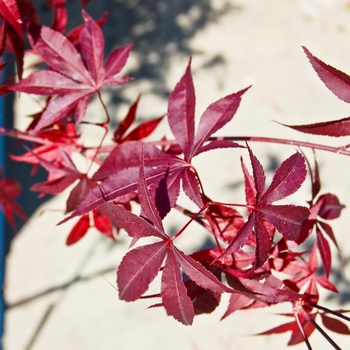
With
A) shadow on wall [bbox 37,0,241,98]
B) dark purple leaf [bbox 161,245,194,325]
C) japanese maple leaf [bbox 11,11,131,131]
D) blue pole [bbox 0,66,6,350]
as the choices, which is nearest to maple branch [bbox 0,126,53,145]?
japanese maple leaf [bbox 11,11,131,131]

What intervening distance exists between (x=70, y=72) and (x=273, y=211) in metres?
0.47

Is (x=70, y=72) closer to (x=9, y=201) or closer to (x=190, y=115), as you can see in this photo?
(x=190, y=115)

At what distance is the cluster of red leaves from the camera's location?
0.53m

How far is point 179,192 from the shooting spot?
0.58m

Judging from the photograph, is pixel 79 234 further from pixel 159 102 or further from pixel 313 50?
pixel 313 50

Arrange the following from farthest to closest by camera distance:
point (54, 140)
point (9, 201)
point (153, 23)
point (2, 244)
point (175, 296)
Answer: point (153, 23) → point (2, 244) → point (9, 201) → point (54, 140) → point (175, 296)

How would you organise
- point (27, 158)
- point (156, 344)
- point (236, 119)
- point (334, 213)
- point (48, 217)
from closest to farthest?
1. point (334, 213)
2. point (27, 158)
3. point (156, 344)
4. point (48, 217)
5. point (236, 119)

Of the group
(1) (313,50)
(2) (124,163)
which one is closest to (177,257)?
(2) (124,163)

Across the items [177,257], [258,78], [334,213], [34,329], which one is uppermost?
[177,257]

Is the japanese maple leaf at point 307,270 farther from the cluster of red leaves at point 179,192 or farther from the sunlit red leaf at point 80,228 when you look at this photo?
the sunlit red leaf at point 80,228

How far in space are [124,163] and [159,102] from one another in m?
1.60

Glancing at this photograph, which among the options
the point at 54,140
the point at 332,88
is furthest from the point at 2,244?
the point at 332,88

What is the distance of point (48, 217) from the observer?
6.39ft

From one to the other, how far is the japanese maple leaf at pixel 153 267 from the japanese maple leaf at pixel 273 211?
56 mm
